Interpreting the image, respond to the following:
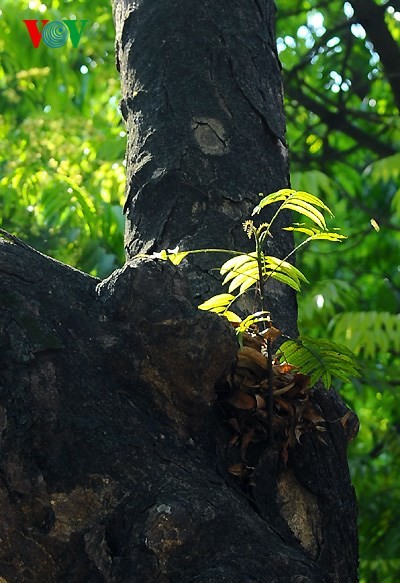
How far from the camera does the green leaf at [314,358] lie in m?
1.80

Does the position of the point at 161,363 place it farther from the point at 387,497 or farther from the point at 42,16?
the point at 387,497

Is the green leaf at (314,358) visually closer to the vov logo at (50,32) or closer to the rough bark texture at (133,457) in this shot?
the rough bark texture at (133,457)

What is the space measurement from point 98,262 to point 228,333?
367cm

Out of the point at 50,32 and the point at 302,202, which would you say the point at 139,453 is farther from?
the point at 50,32

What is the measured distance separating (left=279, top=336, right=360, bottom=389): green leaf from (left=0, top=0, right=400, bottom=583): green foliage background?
2884 mm

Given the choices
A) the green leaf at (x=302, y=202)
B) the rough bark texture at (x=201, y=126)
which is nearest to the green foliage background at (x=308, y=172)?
the rough bark texture at (x=201, y=126)

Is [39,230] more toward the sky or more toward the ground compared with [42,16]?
more toward the ground

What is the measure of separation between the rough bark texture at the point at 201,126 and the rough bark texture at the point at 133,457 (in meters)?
0.38

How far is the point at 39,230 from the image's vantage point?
20.3 ft

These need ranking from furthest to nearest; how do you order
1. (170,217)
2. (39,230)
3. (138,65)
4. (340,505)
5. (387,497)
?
(387,497) → (39,230) → (138,65) → (170,217) → (340,505)

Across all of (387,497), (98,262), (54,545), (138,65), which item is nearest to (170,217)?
(138,65)

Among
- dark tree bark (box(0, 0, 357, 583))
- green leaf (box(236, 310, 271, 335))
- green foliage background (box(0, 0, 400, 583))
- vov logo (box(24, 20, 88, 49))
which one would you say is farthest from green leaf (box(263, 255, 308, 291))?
vov logo (box(24, 20, 88, 49))

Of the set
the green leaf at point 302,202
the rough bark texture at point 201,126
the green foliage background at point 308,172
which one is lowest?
the green leaf at point 302,202

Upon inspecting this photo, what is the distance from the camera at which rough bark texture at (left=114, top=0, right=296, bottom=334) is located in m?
2.16
